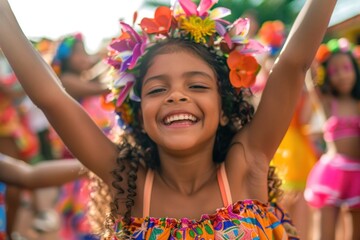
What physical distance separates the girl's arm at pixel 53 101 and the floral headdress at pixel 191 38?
279 mm

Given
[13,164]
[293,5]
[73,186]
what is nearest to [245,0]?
[293,5]

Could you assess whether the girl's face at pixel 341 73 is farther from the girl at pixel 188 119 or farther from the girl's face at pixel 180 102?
the girl's face at pixel 180 102

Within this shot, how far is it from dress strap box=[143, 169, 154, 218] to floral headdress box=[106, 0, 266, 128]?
34 cm

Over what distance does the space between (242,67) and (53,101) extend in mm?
843

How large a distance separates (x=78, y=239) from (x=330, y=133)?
2.40 m

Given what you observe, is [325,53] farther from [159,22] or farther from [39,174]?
[159,22]

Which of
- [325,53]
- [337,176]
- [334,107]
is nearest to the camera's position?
[337,176]

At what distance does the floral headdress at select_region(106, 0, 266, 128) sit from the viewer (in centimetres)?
289

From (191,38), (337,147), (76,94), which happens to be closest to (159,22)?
(191,38)

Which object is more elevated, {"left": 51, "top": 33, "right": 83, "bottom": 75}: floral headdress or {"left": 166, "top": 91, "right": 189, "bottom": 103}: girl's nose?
{"left": 51, "top": 33, "right": 83, "bottom": 75}: floral headdress

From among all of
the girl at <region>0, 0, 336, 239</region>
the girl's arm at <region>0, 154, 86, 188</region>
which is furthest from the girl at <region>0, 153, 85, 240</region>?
the girl at <region>0, 0, 336, 239</region>

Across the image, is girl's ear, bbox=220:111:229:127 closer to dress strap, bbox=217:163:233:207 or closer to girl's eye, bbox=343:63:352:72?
dress strap, bbox=217:163:233:207

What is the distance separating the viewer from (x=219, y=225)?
2.64 metres

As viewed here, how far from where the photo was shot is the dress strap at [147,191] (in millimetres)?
2742
